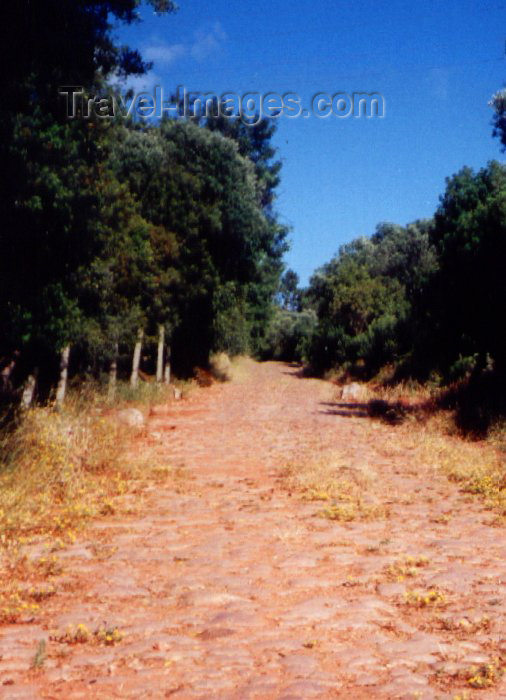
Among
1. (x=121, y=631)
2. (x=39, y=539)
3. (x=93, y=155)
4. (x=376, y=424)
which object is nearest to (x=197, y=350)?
(x=376, y=424)

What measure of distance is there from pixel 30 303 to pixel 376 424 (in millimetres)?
9708

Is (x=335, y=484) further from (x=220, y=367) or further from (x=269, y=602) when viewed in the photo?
(x=220, y=367)

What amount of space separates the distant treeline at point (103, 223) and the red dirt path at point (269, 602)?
12.6 feet

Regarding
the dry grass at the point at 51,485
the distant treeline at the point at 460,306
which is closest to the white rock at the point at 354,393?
the distant treeline at the point at 460,306

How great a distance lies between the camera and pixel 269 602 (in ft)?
15.4

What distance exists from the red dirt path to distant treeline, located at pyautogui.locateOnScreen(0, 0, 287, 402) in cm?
384

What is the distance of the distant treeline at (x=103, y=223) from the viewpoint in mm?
8586

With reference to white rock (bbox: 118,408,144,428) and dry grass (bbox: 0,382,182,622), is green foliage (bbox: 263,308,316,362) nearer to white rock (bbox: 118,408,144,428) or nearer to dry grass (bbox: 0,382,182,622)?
white rock (bbox: 118,408,144,428)

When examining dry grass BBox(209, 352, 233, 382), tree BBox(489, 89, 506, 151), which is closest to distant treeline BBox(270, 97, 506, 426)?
tree BBox(489, 89, 506, 151)

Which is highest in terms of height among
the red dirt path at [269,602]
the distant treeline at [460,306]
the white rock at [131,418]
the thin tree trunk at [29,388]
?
the distant treeline at [460,306]

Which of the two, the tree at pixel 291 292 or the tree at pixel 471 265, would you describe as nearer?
the tree at pixel 471 265

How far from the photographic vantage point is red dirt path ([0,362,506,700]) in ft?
11.4

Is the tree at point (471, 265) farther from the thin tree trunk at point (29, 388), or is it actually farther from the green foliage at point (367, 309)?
the green foliage at point (367, 309)

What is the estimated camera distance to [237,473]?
9.87m
